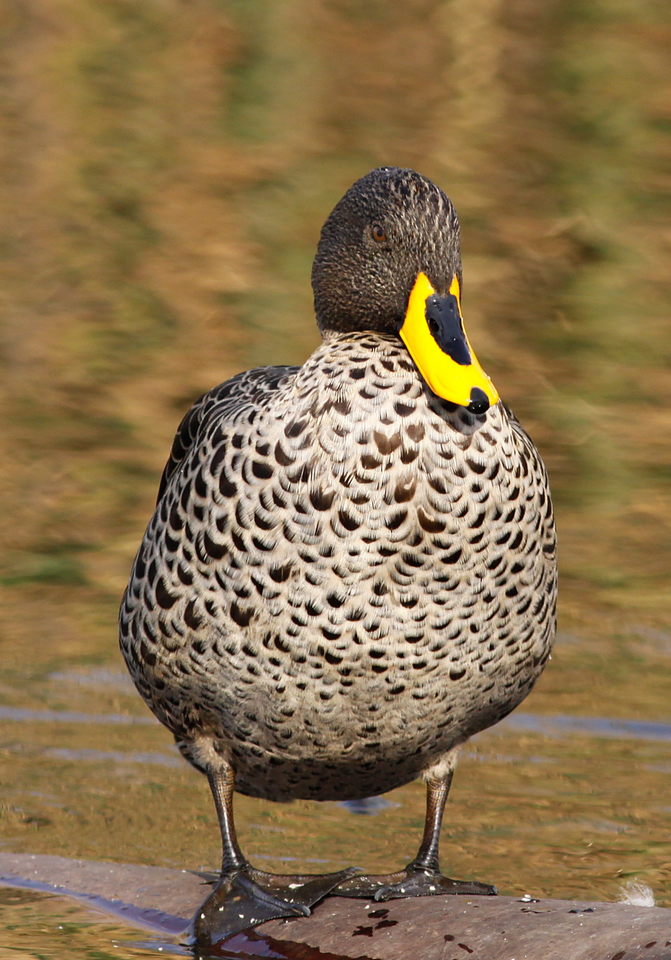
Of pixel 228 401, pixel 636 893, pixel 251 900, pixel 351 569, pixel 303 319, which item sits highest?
pixel 228 401

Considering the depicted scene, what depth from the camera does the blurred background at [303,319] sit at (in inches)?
236

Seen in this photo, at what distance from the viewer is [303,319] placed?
11.7 meters

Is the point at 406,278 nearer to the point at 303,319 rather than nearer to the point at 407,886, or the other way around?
the point at 407,886

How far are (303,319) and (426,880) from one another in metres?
7.24

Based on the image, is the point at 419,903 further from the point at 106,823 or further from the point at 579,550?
the point at 579,550

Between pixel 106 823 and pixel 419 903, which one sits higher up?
pixel 419 903

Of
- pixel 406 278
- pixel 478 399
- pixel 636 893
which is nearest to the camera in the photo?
pixel 478 399

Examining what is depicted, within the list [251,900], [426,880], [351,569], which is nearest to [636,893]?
[426,880]

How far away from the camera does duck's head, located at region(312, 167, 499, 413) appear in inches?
164

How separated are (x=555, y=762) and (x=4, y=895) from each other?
212 cm

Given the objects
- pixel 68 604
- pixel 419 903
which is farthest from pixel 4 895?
pixel 68 604

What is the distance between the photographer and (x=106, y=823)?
19.1 ft

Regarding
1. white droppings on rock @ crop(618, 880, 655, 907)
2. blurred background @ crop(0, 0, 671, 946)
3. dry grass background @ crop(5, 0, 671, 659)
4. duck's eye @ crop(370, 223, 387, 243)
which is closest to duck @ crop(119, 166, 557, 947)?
duck's eye @ crop(370, 223, 387, 243)

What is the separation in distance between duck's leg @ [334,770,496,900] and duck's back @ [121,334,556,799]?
0.95 ft
